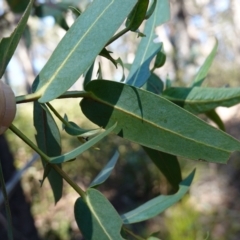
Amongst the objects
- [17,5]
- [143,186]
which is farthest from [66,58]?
[143,186]

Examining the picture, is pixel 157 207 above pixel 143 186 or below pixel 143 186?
above

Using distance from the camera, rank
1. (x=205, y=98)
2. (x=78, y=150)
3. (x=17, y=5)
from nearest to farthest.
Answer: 1. (x=78, y=150)
2. (x=205, y=98)
3. (x=17, y=5)

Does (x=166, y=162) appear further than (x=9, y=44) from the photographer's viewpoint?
Yes

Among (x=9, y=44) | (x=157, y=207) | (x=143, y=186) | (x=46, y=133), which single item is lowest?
(x=143, y=186)

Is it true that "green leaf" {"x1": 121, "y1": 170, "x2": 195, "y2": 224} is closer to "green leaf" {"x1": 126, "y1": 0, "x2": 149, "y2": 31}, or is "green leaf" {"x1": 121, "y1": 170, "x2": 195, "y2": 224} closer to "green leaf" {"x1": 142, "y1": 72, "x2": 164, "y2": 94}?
"green leaf" {"x1": 142, "y1": 72, "x2": 164, "y2": 94}

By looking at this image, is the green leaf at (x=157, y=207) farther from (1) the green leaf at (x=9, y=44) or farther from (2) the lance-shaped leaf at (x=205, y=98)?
(1) the green leaf at (x=9, y=44)

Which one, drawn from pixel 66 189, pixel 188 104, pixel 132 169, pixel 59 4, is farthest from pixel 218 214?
pixel 188 104

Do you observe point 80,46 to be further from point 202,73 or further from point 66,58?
point 202,73
